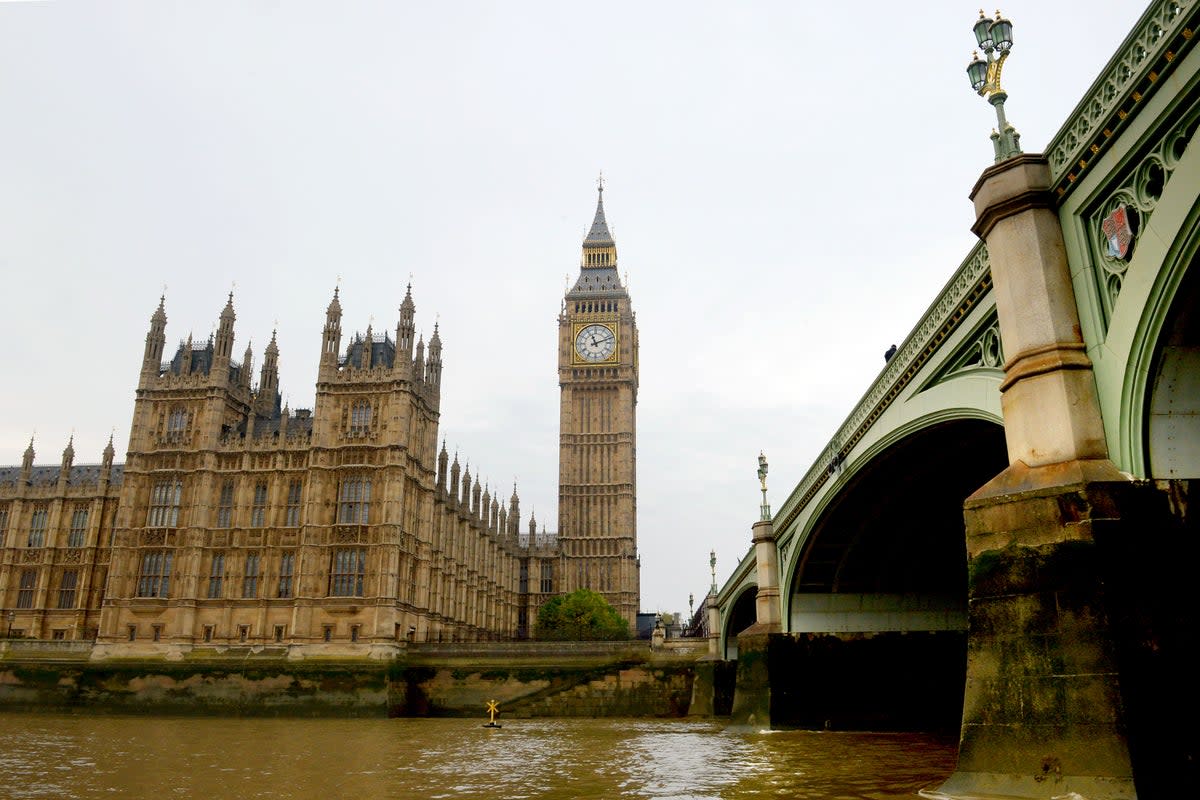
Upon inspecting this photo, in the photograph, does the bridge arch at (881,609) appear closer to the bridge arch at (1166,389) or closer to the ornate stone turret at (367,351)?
the bridge arch at (1166,389)

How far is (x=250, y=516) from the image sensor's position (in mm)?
60719

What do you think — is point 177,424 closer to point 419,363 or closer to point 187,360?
point 187,360

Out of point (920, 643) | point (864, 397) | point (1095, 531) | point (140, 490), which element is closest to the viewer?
point (1095, 531)

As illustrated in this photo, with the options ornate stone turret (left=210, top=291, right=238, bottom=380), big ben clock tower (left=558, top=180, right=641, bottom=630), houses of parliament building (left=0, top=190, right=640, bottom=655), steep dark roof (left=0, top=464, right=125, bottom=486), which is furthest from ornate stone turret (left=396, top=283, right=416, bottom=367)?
big ben clock tower (left=558, top=180, right=641, bottom=630)

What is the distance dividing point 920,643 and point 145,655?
48916 millimetres

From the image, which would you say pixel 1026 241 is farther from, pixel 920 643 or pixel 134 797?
pixel 920 643

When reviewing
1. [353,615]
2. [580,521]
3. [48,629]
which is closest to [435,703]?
[353,615]

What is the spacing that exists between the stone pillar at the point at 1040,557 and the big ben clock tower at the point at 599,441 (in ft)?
290

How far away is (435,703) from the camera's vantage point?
54.8m

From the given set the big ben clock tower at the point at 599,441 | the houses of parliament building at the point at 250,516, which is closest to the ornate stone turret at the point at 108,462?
the houses of parliament building at the point at 250,516

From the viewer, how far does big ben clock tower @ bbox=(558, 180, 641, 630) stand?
330 feet

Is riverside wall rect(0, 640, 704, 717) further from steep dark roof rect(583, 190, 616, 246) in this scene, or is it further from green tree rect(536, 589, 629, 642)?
steep dark roof rect(583, 190, 616, 246)

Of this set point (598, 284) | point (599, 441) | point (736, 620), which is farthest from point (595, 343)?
point (736, 620)

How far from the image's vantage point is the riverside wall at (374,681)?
174 ft
